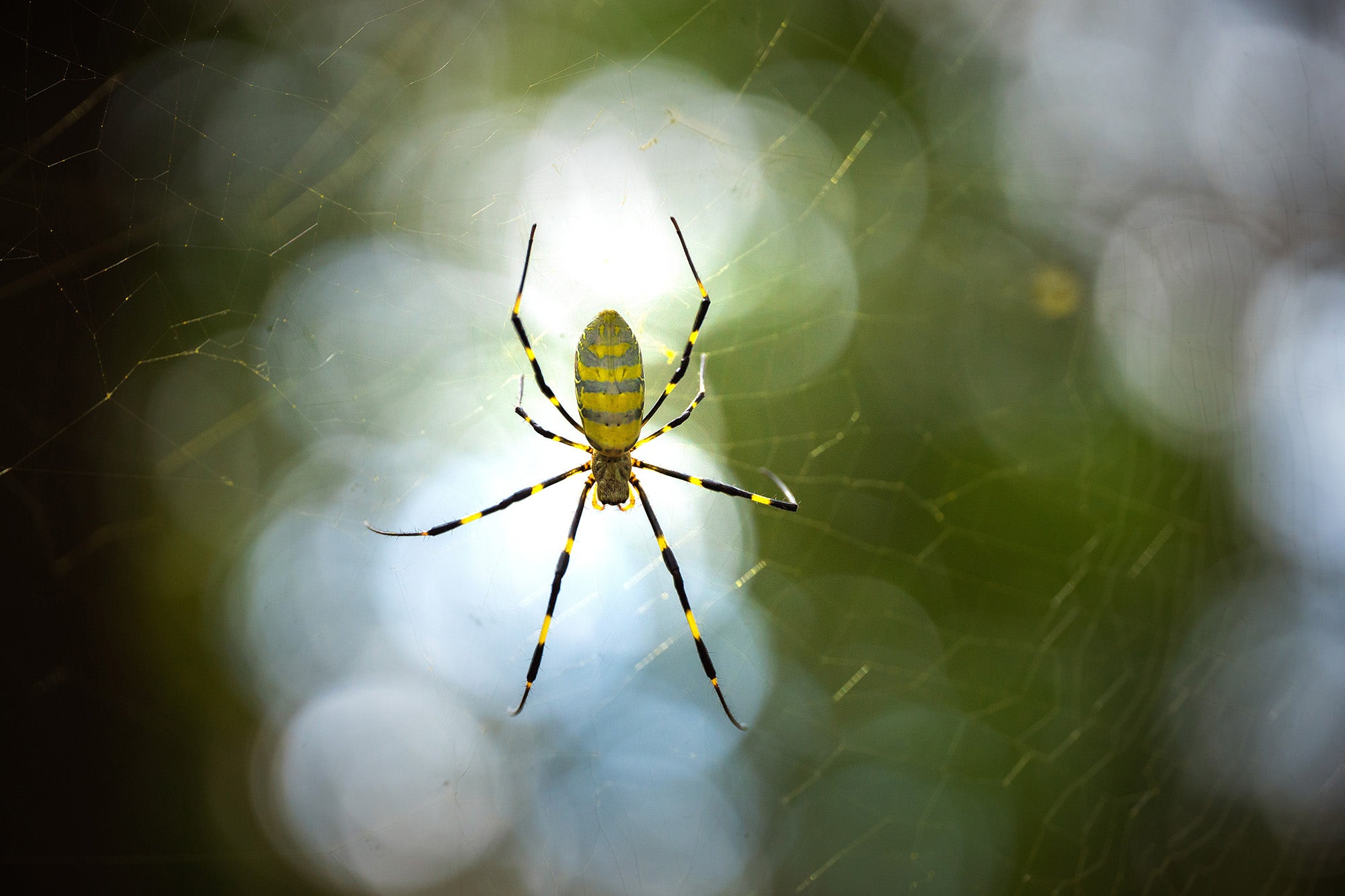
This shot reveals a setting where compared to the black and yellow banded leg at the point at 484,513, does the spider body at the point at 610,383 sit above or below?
above

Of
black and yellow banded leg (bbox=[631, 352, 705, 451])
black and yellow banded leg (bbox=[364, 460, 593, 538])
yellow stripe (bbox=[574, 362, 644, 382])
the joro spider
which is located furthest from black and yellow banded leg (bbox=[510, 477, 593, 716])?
yellow stripe (bbox=[574, 362, 644, 382])

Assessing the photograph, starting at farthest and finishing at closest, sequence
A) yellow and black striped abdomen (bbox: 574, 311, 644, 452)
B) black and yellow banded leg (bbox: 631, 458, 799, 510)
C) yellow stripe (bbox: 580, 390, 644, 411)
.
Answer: black and yellow banded leg (bbox: 631, 458, 799, 510), yellow stripe (bbox: 580, 390, 644, 411), yellow and black striped abdomen (bbox: 574, 311, 644, 452)

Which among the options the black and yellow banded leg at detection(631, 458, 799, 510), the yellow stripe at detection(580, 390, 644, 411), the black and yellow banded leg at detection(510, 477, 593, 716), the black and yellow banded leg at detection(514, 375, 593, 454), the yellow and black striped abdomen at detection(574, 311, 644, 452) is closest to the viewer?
the yellow and black striped abdomen at detection(574, 311, 644, 452)

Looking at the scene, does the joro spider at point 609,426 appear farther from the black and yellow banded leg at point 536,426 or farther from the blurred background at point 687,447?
the blurred background at point 687,447

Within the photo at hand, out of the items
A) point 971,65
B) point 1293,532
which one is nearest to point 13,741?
point 971,65

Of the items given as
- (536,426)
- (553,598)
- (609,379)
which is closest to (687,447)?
(553,598)

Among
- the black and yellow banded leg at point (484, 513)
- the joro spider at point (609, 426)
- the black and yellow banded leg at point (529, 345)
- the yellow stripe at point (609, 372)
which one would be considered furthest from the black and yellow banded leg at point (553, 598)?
the yellow stripe at point (609, 372)

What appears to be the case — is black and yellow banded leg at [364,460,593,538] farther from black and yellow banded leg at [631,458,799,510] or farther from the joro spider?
black and yellow banded leg at [631,458,799,510]

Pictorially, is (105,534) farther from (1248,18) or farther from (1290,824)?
(1290,824)
